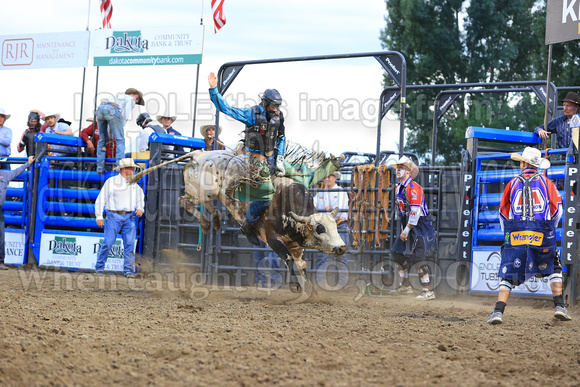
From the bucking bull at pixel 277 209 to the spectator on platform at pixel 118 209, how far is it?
145 centimetres

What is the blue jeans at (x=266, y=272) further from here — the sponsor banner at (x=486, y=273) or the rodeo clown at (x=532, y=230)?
the rodeo clown at (x=532, y=230)

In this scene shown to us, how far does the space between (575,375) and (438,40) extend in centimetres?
2239

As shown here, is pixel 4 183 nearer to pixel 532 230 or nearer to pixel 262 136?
pixel 262 136

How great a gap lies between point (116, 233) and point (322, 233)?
3873 mm

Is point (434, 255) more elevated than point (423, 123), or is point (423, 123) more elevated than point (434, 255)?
point (423, 123)

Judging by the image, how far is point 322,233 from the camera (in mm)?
7758

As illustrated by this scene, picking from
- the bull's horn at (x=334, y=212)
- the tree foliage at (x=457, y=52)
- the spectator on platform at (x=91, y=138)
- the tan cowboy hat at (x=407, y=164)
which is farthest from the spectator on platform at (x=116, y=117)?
the tree foliage at (x=457, y=52)

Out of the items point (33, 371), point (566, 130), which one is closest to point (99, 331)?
point (33, 371)

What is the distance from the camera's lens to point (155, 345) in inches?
183

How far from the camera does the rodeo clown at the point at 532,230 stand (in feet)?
20.6

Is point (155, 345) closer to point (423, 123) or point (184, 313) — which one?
point (184, 313)

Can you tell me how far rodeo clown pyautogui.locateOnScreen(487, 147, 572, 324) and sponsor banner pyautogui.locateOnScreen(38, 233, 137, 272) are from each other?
6.65m

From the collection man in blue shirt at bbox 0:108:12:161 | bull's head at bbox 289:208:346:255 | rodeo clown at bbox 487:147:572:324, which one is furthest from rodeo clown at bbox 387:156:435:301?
man in blue shirt at bbox 0:108:12:161

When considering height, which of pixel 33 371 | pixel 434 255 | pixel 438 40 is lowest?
pixel 33 371
